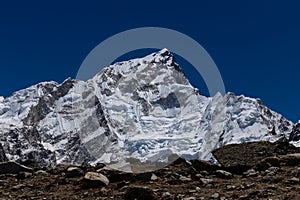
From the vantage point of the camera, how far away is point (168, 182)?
22016 millimetres

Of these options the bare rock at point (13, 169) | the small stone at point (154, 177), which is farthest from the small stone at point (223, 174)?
the bare rock at point (13, 169)

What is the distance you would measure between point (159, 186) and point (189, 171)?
10.7 ft

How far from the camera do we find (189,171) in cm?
2412

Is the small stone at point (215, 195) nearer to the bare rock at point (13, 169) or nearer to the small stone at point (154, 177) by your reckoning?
the small stone at point (154, 177)

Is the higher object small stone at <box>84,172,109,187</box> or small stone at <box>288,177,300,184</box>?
small stone at <box>84,172,109,187</box>

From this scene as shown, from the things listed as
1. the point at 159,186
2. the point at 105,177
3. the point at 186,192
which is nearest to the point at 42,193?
the point at 105,177

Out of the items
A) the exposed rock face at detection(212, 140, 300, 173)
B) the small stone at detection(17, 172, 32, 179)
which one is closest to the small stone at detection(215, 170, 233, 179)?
the exposed rock face at detection(212, 140, 300, 173)

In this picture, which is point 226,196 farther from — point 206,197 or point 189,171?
point 189,171

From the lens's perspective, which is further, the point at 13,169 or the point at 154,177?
the point at 13,169

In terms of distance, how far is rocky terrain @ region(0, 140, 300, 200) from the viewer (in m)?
18.9

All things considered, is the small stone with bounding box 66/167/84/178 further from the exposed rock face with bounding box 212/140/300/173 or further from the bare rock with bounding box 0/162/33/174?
the exposed rock face with bounding box 212/140/300/173

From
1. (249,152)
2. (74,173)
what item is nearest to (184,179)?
(74,173)

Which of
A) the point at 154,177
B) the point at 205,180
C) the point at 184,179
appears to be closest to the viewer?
Result: the point at 205,180

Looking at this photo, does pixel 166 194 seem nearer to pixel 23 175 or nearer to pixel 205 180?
pixel 205 180
